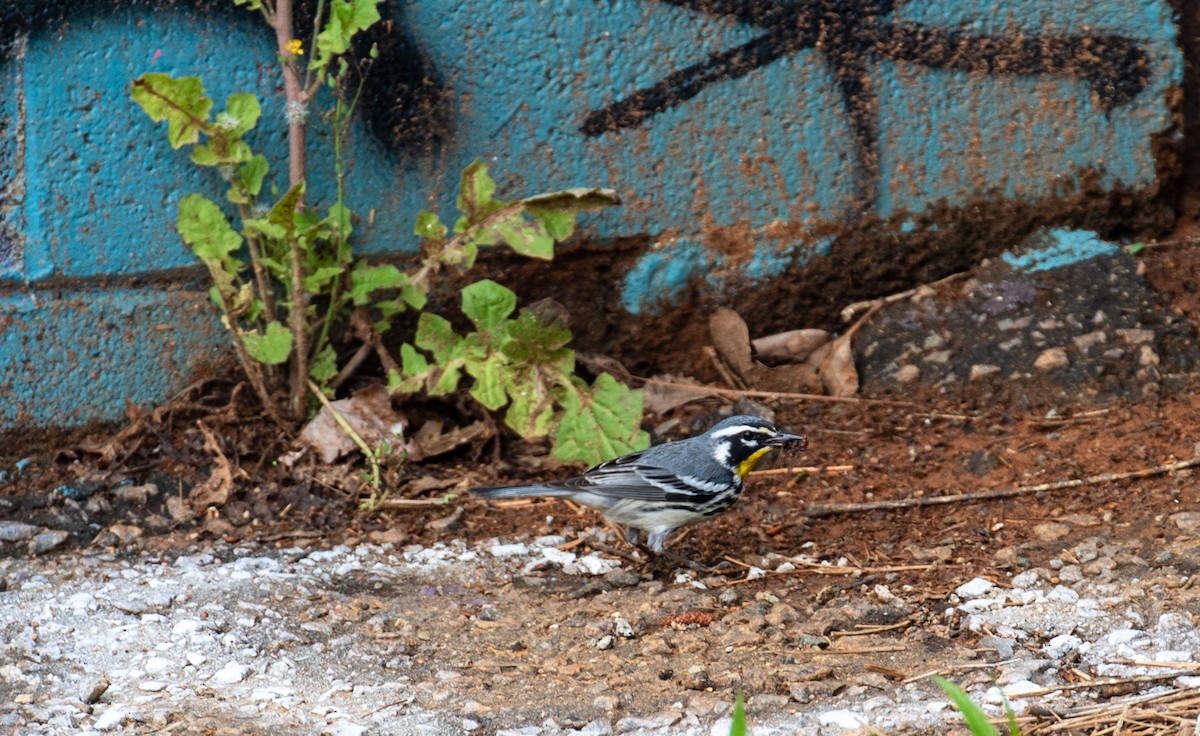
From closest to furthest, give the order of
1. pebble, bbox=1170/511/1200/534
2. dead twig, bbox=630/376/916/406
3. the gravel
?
the gravel < pebble, bbox=1170/511/1200/534 < dead twig, bbox=630/376/916/406

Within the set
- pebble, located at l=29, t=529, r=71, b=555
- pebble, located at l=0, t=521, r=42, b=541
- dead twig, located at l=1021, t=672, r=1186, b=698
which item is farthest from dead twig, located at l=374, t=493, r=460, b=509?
dead twig, located at l=1021, t=672, r=1186, b=698

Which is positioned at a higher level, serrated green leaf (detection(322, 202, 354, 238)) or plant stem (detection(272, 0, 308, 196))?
plant stem (detection(272, 0, 308, 196))

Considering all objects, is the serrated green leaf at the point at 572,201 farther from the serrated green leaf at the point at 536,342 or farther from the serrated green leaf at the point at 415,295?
the serrated green leaf at the point at 415,295

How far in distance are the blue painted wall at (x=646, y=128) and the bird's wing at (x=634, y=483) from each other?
111cm

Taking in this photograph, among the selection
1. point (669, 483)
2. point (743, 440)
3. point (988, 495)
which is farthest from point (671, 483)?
point (988, 495)

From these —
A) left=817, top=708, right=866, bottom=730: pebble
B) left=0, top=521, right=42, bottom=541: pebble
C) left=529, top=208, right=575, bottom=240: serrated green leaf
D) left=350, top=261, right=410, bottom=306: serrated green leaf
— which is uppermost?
left=529, top=208, right=575, bottom=240: serrated green leaf

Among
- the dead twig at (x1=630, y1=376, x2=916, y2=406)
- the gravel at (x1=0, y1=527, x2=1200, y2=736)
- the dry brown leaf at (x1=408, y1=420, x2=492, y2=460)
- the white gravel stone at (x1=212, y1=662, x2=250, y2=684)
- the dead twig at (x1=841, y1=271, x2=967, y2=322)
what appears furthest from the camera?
the dead twig at (x1=841, y1=271, x2=967, y2=322)

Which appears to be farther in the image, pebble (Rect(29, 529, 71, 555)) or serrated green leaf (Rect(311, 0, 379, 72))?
serrated green leaf (Rect(311, 0, 379, 72))

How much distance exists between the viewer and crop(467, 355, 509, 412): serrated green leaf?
15.7ft

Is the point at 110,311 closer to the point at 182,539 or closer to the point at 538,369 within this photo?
the point at 182,539

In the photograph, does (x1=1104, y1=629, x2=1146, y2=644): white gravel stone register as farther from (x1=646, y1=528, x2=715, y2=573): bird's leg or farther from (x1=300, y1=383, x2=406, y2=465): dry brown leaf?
(x1=300, y1=383, x2=406, y2=465): dry brown leaf

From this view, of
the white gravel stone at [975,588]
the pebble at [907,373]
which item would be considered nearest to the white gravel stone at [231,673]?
the white gravel stone at [975,588]

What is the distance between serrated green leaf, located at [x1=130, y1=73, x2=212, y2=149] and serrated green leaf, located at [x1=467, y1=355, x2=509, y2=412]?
4.24 ft

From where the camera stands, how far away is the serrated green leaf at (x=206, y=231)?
4.75 m
